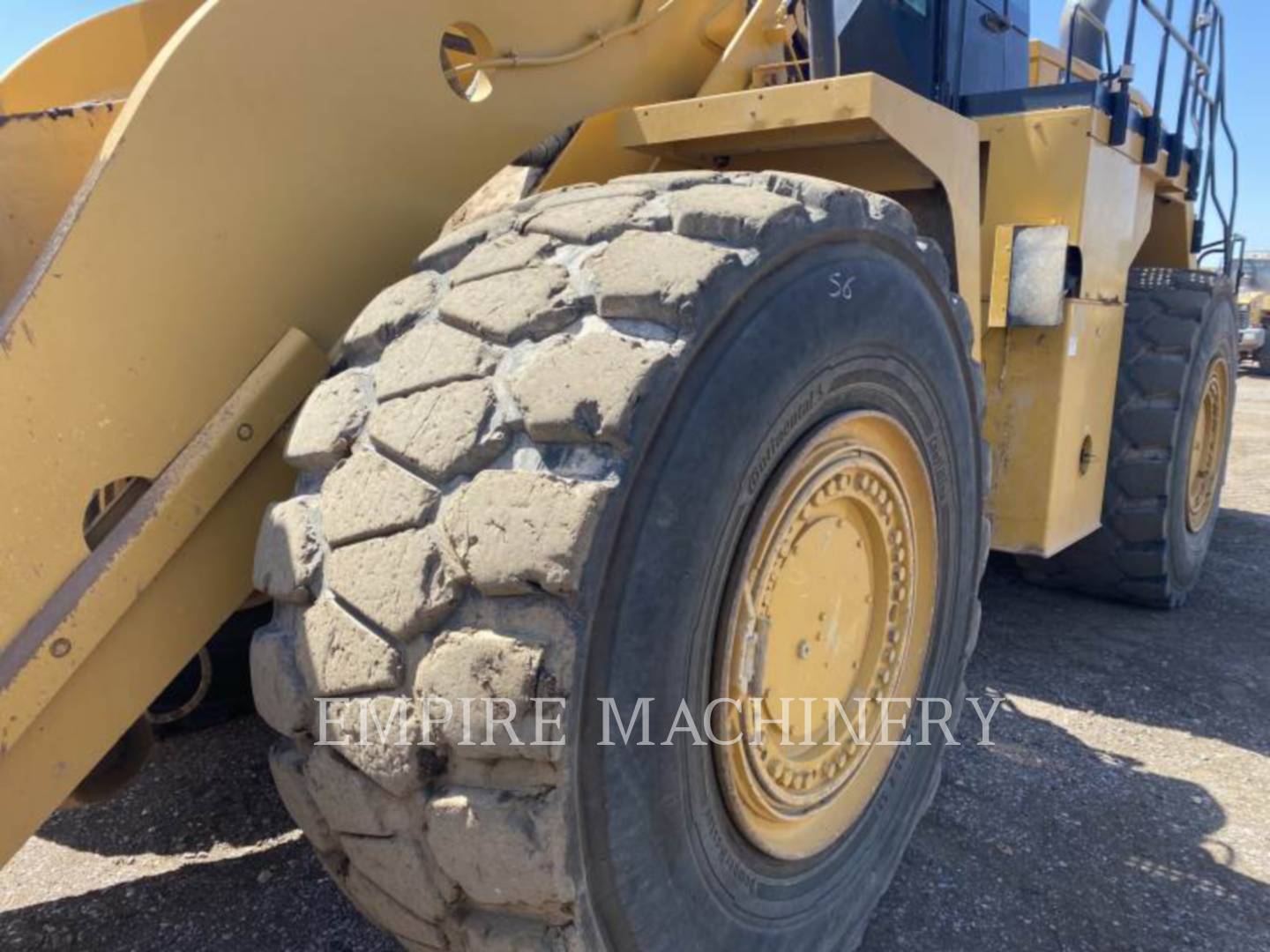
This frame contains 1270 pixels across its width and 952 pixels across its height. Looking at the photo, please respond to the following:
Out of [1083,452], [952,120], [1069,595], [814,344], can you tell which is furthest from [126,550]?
[1069,595]

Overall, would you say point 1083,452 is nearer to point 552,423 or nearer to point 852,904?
point 852,904

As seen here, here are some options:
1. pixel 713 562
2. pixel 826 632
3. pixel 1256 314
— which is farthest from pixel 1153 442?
pixel 1256 314

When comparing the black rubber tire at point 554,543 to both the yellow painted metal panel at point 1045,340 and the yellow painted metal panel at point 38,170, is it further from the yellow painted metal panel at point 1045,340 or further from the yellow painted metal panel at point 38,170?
the yellow painted metal panel at point 1045,340

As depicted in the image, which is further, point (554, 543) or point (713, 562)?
point (713, 562)

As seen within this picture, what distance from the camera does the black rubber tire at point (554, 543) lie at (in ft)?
4.22

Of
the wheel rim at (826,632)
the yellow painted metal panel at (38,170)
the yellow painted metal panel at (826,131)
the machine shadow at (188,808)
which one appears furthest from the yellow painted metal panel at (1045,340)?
the yellow painted metal panel at (38,170)

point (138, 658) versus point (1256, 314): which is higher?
point (138, 658)

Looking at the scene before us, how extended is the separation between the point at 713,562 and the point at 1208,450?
448 cm

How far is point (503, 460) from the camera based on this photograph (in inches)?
52.2

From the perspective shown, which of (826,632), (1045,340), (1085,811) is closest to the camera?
(826,632)

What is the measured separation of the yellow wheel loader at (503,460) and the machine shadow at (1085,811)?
290 mm

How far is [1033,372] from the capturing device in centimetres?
328

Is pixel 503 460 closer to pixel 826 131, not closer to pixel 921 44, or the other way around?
pixel 826 131

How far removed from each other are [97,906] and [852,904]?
1646 mm
